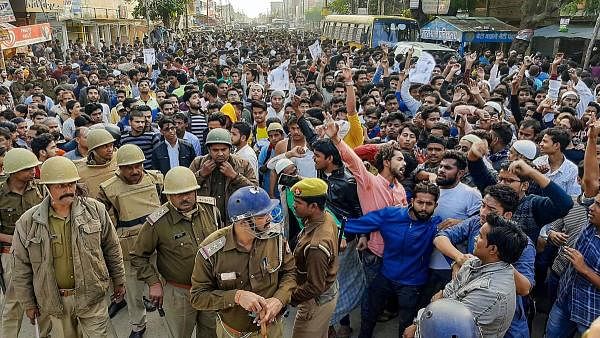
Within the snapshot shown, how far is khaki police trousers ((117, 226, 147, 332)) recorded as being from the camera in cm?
418

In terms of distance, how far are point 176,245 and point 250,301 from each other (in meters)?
1.08

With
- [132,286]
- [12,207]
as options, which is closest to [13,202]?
[12,207]

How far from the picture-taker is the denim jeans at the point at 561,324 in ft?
11.2

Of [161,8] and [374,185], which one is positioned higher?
[161,8]

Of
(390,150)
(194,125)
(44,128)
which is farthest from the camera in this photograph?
(194,125)

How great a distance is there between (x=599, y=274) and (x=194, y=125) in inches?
207

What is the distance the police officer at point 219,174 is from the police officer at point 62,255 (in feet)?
3.38

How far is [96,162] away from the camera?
4.61 m

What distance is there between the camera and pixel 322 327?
346cm

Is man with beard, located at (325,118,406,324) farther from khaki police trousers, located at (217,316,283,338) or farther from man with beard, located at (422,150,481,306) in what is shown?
khaki police trousers, located at (217,316,283,338)

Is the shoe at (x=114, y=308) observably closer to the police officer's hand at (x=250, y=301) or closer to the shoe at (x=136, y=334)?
the shoe at (x=136, y=334)

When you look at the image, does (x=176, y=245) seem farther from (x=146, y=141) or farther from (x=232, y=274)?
(x=146, y=141)

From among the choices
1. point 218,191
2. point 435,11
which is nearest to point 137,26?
point 435,11

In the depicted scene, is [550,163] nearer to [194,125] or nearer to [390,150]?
[390,150]
